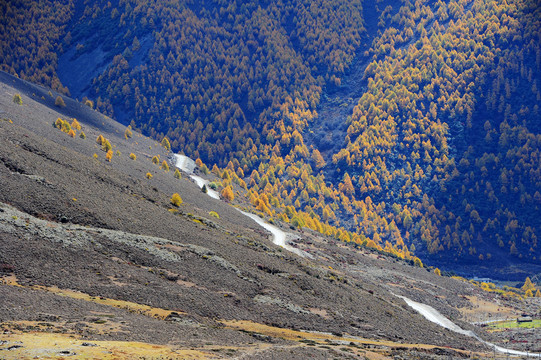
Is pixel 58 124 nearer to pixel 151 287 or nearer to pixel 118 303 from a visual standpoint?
pixel 151 287

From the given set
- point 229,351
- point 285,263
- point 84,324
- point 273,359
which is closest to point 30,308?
point 84,324

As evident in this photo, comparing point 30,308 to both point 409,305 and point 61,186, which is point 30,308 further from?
point 409,305

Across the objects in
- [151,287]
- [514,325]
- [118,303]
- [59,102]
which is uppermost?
[59,102]

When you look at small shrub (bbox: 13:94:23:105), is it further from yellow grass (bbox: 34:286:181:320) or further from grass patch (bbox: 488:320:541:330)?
grass patch (bbox: 488:320:541:330)

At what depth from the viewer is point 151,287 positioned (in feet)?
183

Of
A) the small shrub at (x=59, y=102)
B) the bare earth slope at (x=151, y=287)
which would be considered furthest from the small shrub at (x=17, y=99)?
the bare earth slope at (x=151, y=287)

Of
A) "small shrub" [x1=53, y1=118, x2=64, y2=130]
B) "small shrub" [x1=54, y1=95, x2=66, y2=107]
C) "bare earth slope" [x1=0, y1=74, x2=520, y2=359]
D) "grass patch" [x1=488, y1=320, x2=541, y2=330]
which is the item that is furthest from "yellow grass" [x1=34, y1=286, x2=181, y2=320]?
"small shrub" [x1=54, y1=95, x2=66, y2=107]

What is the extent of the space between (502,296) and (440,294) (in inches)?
1210

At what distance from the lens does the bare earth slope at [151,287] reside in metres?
41.8

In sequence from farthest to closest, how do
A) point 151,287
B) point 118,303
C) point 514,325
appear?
point 514,325 → point 151,287 → point 118,303

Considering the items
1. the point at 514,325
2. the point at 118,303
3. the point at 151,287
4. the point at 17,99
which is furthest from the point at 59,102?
the point at 514,325

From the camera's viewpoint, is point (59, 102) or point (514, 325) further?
point (59, 102)

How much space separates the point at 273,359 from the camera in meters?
41.8

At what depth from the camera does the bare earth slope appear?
137 feet
